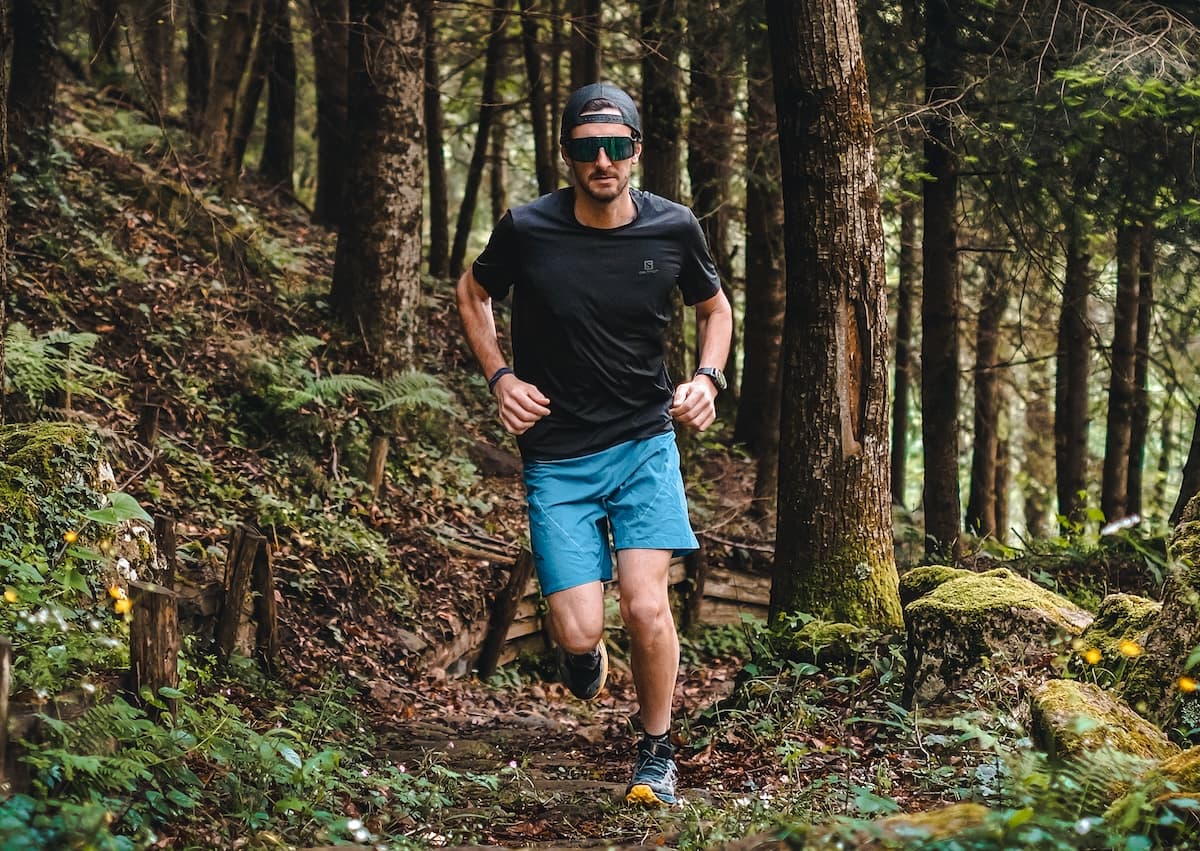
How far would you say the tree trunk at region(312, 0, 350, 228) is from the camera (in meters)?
17.0

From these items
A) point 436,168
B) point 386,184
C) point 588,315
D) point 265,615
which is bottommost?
point 265,615

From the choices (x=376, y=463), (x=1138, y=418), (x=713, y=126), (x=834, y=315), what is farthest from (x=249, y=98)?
(x=1138, y=418)

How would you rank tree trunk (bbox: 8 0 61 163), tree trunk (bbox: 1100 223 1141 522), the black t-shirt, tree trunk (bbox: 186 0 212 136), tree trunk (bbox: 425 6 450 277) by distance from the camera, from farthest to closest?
tree trunk (bbox: 186 0 212 136), tree trunk (bbox: 425 6 450 277), tree trunk (bbox: 1100 223 1141 522), tree trunk (bbox: 8 0 61 163), the black t-shirt

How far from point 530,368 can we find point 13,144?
26.3 feet

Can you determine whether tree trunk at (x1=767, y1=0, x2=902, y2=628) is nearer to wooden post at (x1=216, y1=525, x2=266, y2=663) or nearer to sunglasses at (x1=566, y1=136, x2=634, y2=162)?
sunglasses at (x1=566, y1=136, x2=634, y2=162)

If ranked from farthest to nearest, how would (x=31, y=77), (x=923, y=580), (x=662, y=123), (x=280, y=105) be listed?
1. (x=280, y=105)
2. (x=662, y=123)
3. (x=31, y=77)
4. (x=923, y=580)

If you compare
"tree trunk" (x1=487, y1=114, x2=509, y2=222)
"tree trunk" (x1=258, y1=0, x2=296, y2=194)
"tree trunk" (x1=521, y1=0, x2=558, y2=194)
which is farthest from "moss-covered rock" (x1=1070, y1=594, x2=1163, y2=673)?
"tree trunk" (x1=487, y1=114, x2=509, y2=222)

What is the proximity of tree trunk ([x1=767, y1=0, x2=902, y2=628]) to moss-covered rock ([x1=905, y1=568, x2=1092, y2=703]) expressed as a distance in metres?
0.93

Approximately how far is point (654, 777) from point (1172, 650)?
2059mm

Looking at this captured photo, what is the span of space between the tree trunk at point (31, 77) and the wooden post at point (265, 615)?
19.5 feet

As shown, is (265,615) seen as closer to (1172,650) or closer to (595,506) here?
(595,506)

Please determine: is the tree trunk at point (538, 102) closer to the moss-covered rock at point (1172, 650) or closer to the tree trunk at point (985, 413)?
the tree trunk at point (985, 413)

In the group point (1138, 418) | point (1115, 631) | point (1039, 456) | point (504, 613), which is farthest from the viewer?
point (1039, 456)

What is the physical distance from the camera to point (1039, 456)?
22.3 m
